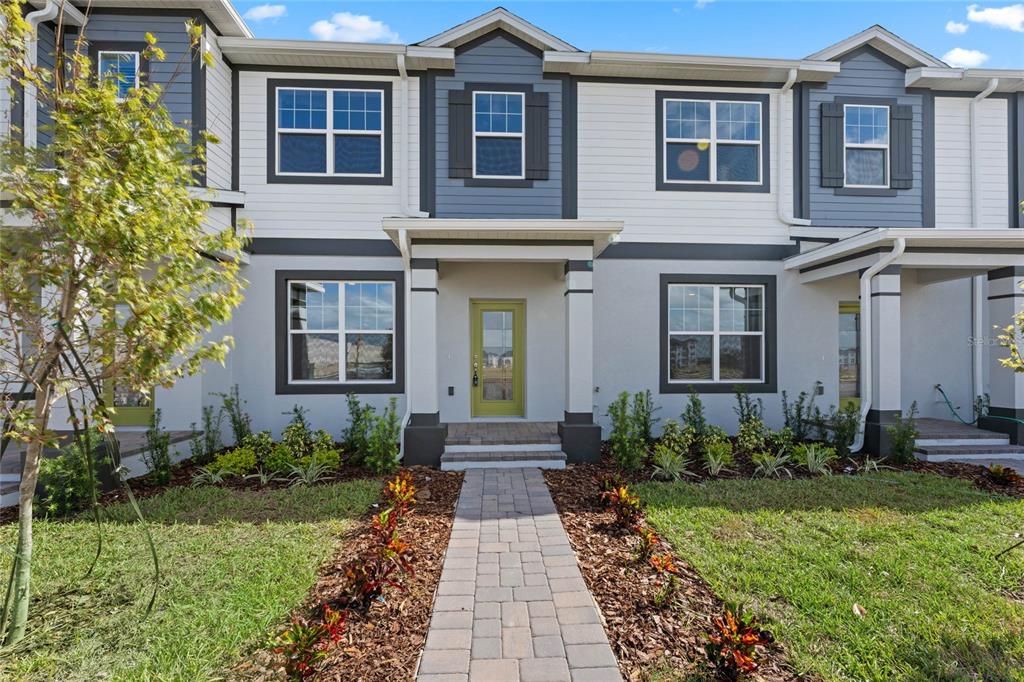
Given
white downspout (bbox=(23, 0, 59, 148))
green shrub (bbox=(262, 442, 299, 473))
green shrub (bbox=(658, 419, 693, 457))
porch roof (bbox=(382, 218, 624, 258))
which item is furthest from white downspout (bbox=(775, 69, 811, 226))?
white downspout (bbox=(23, 0, 59, 148))

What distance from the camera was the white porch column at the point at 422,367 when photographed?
6426 millimetres

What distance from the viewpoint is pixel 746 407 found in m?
7.72

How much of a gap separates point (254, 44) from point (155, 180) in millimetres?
5793

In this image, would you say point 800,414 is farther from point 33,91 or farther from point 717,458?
point 33,91

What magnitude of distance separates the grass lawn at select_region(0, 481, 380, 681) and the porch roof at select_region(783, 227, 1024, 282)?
23.6 feet

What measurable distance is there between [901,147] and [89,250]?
10863mm

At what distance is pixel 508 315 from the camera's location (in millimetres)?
8078

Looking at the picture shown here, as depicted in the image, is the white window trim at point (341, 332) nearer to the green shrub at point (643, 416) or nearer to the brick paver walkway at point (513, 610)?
the brick paver walkway at point (513, 610)

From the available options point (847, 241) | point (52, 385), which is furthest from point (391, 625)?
point (847, 241)

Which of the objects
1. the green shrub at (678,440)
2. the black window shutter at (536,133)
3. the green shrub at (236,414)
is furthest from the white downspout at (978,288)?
the green shrub at (236,414)

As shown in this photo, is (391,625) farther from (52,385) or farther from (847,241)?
(847,241)

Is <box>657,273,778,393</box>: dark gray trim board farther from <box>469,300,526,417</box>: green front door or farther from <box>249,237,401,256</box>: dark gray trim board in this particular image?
<box>249,237,401,256</box>: dark gray trim board

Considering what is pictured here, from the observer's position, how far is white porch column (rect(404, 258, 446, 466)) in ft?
21.1

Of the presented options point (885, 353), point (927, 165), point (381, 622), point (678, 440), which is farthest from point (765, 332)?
point (381, 622)
